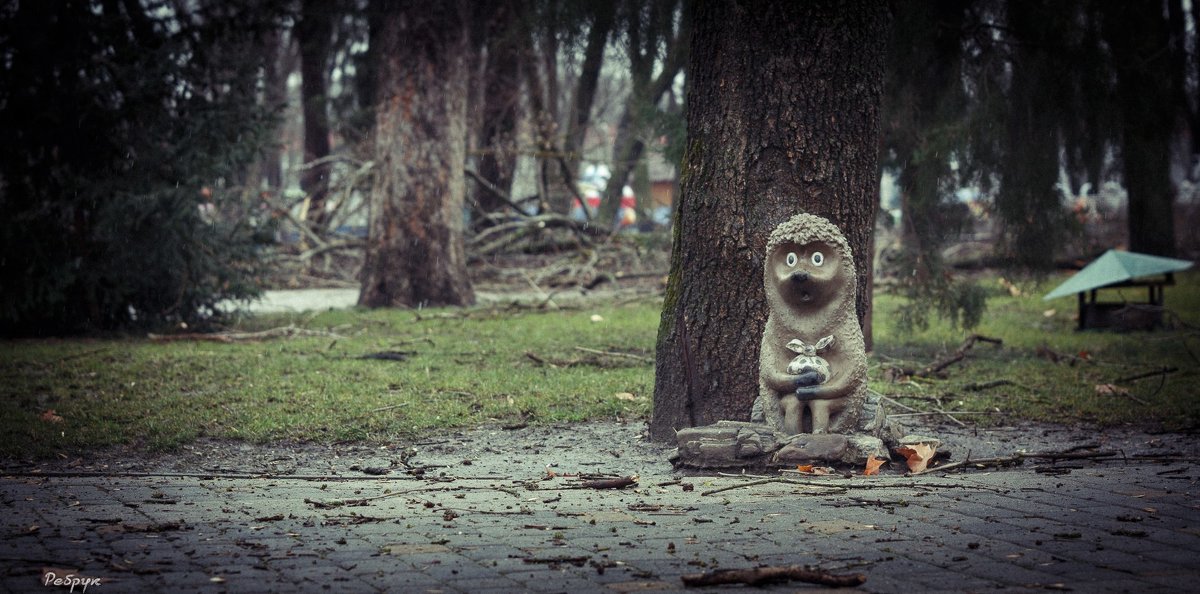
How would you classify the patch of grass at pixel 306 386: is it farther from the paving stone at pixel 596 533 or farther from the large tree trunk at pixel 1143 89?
the large tree trunk at pixel 1143 89

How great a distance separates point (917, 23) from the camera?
35.6ft

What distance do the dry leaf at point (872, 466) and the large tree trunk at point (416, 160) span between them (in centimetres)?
1006

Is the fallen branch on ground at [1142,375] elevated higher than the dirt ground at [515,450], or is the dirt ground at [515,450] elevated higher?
the fallen branch on ground at [1142,375]

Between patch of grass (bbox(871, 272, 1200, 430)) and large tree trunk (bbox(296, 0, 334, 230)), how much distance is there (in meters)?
10.3

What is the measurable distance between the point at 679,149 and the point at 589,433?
4.94 m

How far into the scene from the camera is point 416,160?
617 inches

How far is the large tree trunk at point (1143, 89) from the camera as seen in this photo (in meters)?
11.7

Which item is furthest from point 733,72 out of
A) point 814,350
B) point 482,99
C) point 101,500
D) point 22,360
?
point 482,99

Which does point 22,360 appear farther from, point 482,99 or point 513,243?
point 482,99

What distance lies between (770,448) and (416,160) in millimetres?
10339

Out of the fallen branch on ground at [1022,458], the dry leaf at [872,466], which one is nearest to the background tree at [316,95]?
the dry leaf at [872,466]

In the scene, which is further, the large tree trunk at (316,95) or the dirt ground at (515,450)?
the large tree trunk at (316,95)

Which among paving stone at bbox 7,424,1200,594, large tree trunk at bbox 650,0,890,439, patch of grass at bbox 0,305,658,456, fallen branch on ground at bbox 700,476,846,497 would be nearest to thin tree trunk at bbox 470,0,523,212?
patch of grass at bbox 0,305,658,456

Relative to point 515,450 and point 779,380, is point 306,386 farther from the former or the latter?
point 779,380
